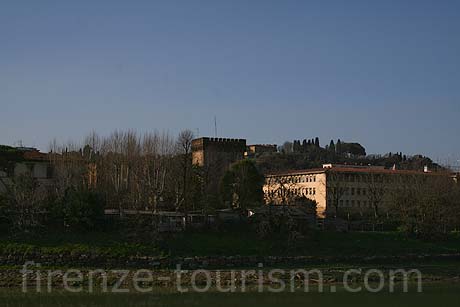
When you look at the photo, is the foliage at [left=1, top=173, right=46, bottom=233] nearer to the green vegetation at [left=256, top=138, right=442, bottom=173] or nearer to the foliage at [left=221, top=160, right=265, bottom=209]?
the foliage at [left=221, top=160, right=265, bottom=209]

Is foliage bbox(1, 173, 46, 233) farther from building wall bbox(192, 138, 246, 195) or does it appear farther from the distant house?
building wall bbox(192, 138, 246, 195)

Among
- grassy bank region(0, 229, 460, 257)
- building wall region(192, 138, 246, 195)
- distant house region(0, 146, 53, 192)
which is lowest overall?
grassy bank region(0, 229, 460, 257)

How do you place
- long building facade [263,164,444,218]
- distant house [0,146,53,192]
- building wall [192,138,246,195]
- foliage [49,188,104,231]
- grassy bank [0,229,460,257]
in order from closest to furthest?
grassy bank [0,229,460,257]
foliage [49,188,104,231]
distant house [0,146,53,192]
building wall [192,138,246,195]
long building facade [263,164,444,218]

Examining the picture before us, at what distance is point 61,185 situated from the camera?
56000mm

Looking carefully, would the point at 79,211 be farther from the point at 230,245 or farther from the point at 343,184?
the point at 343,184

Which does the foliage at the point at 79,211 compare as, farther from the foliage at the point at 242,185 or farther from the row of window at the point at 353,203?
the row of window at the point at 353,203

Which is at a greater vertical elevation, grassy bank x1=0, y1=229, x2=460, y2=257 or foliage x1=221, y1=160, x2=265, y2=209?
foliage x1=221, y1=160, x2=265, y2=209

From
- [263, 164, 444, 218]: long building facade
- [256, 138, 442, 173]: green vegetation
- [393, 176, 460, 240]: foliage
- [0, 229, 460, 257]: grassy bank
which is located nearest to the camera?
[0, 229, 460, 257]: grassy bank

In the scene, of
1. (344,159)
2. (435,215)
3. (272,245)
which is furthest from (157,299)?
(344,159)

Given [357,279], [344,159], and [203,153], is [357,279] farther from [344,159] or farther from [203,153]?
[344,159]

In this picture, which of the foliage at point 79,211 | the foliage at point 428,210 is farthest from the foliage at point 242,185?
the foliage at point 79,211

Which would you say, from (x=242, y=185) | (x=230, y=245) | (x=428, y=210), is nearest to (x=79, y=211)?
(x=230, y=245)

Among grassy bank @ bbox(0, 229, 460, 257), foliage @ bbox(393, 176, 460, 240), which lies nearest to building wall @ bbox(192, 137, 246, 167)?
foliage @ bbox(393, 176, 460, 240)

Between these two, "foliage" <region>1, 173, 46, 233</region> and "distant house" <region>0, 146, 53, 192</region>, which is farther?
"distant house" <region>0, 146, 53, 192</region>
